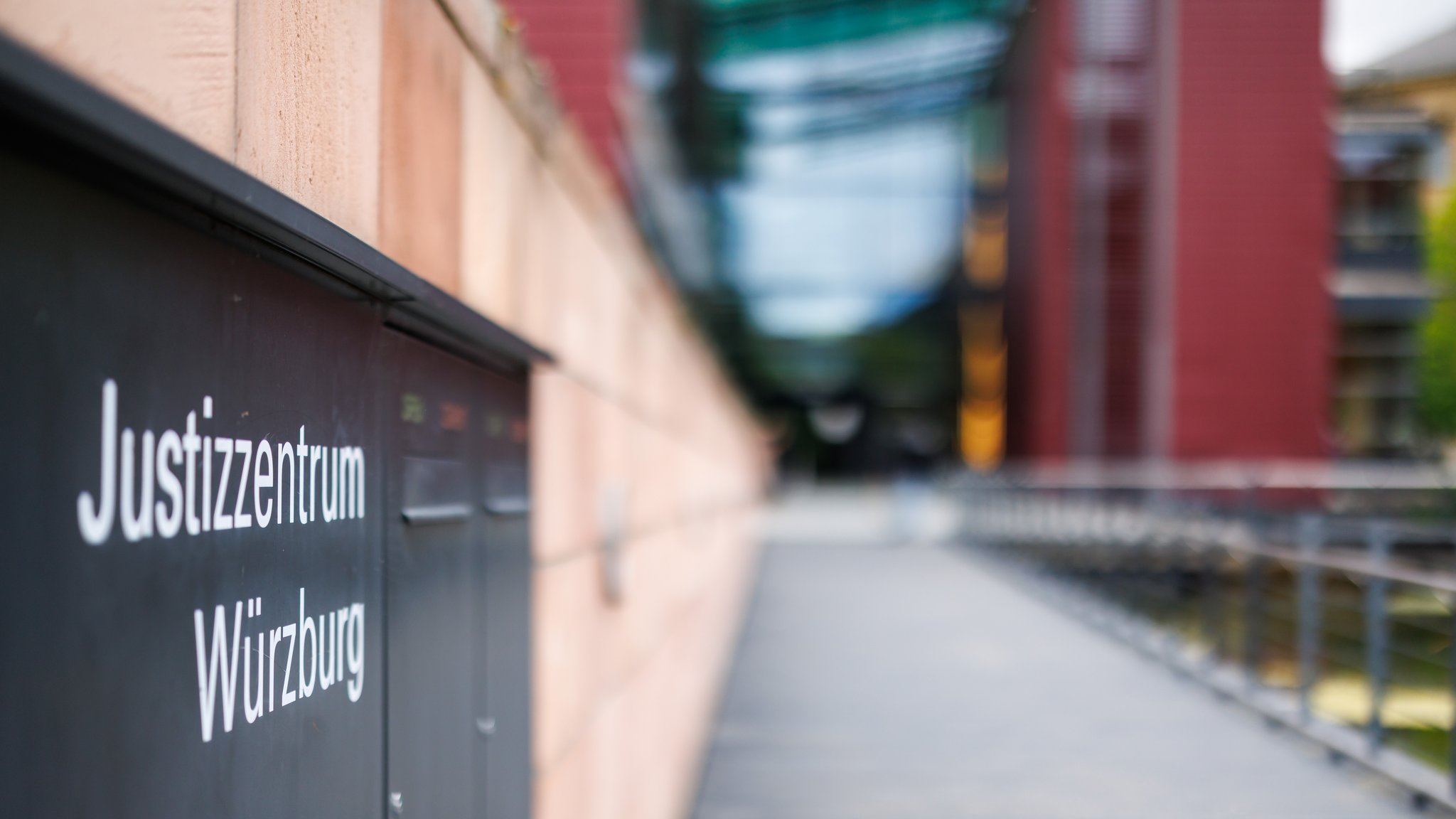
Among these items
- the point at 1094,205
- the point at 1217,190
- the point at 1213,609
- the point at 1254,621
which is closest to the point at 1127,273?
the point at 1094,205

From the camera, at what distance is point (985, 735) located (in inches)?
261

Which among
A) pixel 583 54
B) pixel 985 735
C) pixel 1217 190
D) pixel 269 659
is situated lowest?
pixel 985 735

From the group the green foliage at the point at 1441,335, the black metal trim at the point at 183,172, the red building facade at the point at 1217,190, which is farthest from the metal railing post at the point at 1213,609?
the green foliage at the point at 1441,335

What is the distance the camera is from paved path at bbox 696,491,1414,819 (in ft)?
17.5

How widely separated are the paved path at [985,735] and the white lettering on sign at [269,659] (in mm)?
4186

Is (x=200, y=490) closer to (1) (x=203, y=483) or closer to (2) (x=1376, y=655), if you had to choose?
(1) (x=203, y=483)

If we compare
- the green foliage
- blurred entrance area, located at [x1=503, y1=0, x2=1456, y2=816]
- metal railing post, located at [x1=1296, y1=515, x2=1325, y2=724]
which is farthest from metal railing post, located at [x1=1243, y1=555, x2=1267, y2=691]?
the green foliage

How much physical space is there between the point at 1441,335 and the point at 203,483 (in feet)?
93.2

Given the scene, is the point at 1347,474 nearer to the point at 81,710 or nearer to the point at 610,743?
the point at 610,743

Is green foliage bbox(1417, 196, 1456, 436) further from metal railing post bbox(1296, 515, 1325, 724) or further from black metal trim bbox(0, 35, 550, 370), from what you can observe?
black metal trim bbox(0, 35, 550, 370)

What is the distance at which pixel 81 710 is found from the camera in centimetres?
94

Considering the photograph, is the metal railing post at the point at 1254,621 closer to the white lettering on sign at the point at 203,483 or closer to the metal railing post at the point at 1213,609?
the metal railing post at the point at 1213,609

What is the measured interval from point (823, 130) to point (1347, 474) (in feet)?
44.7

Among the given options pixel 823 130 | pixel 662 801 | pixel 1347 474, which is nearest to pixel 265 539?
pixel 662 801
